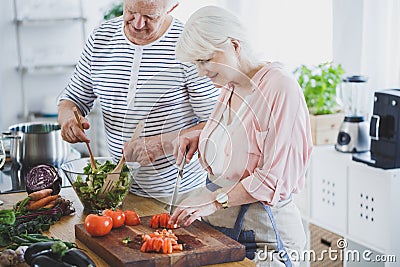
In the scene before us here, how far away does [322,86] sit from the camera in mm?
3678

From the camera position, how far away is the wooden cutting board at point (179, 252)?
1685mm

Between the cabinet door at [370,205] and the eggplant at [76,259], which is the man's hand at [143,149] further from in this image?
the cabinet door at [370,205]

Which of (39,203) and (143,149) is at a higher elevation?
(143,149)

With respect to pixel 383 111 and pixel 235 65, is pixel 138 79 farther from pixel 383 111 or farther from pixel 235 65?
pixel 383 111

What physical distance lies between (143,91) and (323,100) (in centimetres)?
165

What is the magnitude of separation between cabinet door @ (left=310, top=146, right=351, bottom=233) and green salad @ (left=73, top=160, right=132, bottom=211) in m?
1.51

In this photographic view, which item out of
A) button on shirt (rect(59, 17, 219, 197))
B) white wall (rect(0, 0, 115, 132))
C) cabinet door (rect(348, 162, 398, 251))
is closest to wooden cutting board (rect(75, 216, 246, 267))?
button on shirt (rect(59, 17, 219, 197))

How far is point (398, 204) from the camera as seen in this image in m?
3.07

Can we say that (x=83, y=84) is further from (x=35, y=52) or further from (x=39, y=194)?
(x=35, y=52)

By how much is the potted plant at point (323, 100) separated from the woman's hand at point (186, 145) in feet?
5.48

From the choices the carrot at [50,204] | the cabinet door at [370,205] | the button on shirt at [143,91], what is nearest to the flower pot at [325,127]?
the cabinet door at [370,205]

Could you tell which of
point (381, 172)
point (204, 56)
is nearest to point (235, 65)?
point (204, 56)

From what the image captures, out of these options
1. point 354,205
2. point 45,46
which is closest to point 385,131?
point 354,205

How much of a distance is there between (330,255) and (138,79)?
1.63 m
